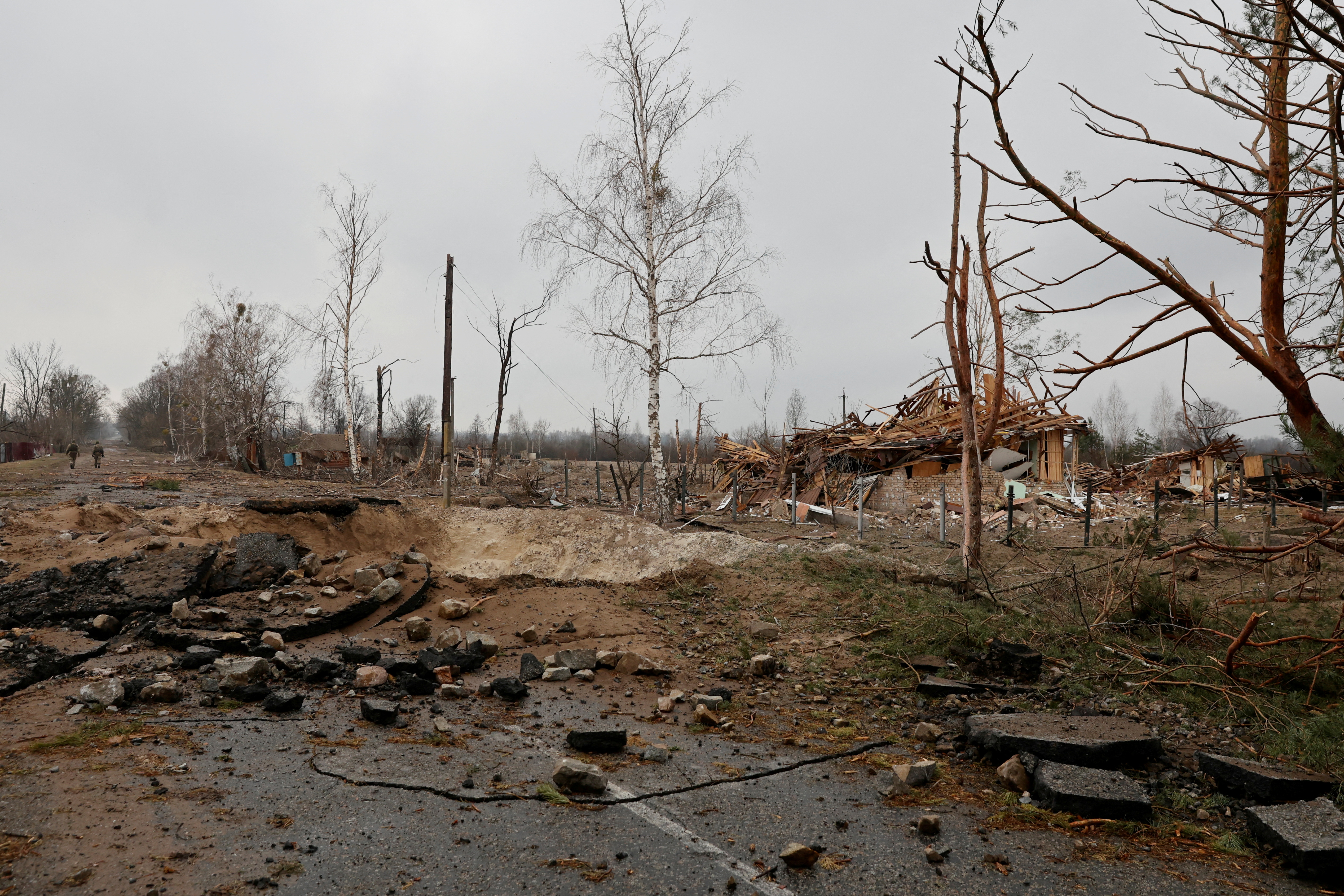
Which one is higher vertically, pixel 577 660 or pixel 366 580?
pixel 366 580

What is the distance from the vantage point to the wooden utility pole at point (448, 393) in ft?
45.6

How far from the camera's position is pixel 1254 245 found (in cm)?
342

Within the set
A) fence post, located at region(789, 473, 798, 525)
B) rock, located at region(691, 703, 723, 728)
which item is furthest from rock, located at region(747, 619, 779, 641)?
fence post, located at region(789, 473, 798, 525)

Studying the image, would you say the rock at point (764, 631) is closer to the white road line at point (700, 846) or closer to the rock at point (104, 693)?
the white road line at point (700, 846)

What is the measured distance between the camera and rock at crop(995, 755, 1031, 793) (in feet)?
13.0

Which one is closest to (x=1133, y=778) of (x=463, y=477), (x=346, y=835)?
(x=346, y=835)

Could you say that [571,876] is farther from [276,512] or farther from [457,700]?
[276,512]

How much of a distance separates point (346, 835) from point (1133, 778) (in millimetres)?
4254

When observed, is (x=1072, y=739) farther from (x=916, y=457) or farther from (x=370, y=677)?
(x=916, y=457)

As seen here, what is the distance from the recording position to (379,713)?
197 inches

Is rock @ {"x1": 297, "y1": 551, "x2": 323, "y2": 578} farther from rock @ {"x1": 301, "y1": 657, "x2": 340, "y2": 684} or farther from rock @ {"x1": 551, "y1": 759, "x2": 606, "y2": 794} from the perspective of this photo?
rock @ {"x1": 551, "y1": 759, "x2": 606, "y2": 794}

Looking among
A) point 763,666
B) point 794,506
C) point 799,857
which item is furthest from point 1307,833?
point 794,506

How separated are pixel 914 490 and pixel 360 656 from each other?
17.0 metres

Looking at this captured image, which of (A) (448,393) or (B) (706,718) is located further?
(A) (448,393)
